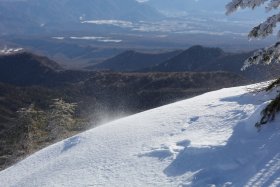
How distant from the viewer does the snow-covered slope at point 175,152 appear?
29.6 feet

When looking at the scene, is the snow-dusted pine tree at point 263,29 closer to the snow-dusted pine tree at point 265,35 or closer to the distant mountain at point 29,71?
the snow-dusted pine tree at point 265,35

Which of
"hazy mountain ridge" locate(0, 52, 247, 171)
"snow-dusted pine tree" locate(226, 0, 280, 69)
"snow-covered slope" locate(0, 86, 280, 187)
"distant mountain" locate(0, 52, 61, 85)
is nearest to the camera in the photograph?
"snow-covered slope" locate(0, 86, 280, 187)

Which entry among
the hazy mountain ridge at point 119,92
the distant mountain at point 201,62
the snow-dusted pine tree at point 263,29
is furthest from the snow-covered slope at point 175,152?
the distant mountain at point 201,62

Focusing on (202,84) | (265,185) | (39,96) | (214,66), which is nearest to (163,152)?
(265,185)

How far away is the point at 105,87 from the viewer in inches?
5212

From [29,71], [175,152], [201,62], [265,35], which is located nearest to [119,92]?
[29,71]

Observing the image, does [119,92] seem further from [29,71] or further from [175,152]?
[175,152]

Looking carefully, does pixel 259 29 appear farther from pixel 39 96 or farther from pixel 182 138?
pixel 39 96

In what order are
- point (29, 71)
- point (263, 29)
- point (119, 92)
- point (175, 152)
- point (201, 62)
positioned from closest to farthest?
point (263, 29)
point (175, 152)
point (119, 92)
point (29, 71)
point (201, 62)

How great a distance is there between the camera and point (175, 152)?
10.3 m

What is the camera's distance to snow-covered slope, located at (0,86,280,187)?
902cm

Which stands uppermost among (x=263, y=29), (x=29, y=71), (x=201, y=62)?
(x=263, y=29)

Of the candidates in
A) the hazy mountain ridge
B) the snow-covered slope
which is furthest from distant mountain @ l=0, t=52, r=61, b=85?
the snow-covered slope

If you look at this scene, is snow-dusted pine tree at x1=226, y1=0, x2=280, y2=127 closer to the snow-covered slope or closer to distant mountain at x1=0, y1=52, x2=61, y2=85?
the snow-covered slope
